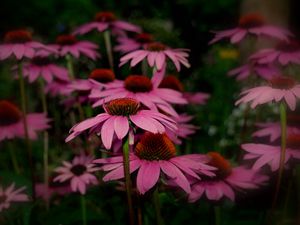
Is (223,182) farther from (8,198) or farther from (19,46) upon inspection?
(19,46)

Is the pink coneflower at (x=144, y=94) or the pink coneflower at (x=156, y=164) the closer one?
the pink coneflower at (x=156, y=164)

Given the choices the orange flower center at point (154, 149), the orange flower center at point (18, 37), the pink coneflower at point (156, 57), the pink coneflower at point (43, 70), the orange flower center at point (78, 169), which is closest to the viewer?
the orange flower center at point (154, 149)

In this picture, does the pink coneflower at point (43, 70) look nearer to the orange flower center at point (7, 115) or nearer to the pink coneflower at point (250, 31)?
the orange flower center at point (7, 115)

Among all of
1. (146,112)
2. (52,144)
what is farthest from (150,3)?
(146,112)

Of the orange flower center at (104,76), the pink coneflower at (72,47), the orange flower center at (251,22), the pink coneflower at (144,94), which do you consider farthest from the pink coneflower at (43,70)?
the orange flower center at (251,22)

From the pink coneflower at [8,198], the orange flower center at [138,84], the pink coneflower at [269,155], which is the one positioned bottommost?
the pink coneflower at [8,198]

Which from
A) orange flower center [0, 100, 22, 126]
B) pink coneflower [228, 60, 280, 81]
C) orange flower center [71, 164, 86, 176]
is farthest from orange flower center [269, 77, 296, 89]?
orange flower center [0, 100, 22, 126]

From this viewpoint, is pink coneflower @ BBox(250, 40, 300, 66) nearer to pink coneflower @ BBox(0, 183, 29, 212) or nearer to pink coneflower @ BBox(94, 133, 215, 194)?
pink coneflower @ BBox(94, 133, 215, 194)

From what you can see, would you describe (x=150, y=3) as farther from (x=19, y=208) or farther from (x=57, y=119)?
(x=19, y=208)

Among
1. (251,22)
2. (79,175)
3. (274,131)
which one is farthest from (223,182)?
(251,22)
